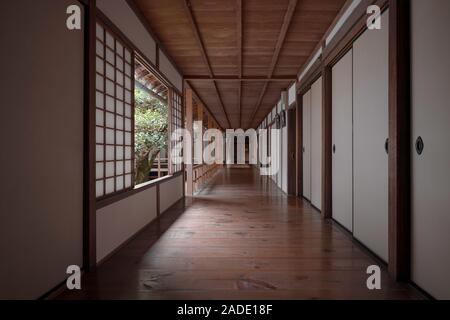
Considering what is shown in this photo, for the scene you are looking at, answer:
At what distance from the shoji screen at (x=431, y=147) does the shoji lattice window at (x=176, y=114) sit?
4.33 m

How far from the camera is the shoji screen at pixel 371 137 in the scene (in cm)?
259

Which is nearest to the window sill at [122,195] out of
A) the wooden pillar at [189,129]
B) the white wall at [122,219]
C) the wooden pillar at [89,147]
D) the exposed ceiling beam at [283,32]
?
the white wall at [122,219]

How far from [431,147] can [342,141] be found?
Answer: 6.18 ft

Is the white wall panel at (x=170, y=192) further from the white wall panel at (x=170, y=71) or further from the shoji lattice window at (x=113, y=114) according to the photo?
the white wall panel at (x=170, y=71)

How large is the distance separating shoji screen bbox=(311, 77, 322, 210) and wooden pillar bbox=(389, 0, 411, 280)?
256 centimetres

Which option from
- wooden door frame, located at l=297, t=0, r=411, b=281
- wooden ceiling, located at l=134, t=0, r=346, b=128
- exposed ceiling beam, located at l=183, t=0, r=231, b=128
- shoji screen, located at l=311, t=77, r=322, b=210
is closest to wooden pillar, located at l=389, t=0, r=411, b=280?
wooden door frame, located at l=297, t=0, r=411, b=281

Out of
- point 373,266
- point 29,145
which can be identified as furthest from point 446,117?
point 29,145

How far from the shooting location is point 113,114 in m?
3.09

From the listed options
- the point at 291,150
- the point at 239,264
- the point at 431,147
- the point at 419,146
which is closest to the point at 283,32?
the point at 419,146

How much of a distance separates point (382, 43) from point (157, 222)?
11.2 feet

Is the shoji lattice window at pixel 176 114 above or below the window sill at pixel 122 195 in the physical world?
above

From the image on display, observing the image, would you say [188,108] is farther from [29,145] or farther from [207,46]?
[29,145]

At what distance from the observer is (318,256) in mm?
2857

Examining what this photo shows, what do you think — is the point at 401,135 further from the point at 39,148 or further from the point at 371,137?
the point at 39,148
